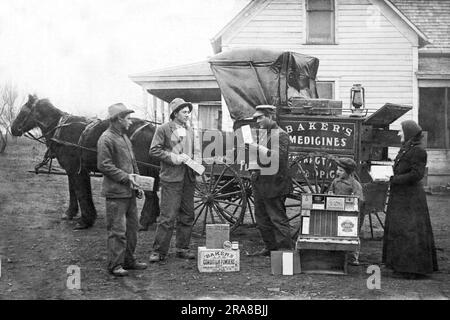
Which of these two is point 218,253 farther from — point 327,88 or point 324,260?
point 327,88

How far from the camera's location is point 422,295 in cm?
513

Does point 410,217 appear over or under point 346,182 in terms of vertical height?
under

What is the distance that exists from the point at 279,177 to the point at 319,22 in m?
8.06

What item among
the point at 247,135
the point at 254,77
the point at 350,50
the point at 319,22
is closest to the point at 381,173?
the point at 247,135

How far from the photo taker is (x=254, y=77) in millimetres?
7949

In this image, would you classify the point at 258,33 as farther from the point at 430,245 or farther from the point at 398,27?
the point at 430,245

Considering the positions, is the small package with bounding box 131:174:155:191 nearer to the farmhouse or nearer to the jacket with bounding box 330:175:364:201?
the jacket with bounding box 330:175:364:201

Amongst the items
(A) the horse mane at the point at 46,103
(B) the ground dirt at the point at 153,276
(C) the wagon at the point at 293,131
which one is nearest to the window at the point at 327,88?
(C) the wagon at the point at 293,131

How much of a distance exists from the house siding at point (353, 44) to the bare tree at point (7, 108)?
6.27 meters

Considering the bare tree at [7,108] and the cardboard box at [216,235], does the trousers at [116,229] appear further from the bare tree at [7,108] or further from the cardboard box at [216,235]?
the bare tree at [7,108]

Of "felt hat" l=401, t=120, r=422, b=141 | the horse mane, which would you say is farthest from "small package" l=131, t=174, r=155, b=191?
the horse mane

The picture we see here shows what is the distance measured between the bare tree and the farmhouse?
4903mm

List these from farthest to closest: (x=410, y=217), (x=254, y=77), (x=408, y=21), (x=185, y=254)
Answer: (x=408, y=21)
(x=254, y=77)
(x=185, y=254)
(x=410, y=217)

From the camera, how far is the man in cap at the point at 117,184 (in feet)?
18.4
